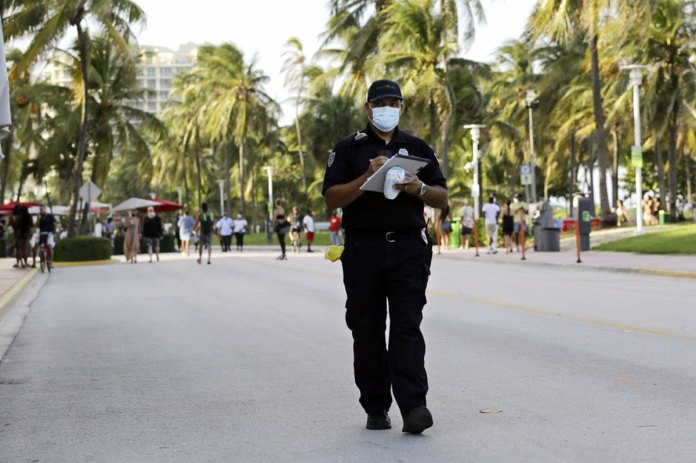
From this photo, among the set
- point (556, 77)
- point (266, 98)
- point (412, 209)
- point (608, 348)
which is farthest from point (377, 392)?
point (266, 98)

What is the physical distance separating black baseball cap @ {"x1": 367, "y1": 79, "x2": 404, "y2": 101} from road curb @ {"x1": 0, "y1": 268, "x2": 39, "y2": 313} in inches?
446

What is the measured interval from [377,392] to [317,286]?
13639mm

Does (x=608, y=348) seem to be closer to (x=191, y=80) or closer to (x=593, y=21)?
(x=593, y=21)

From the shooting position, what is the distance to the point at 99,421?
681cm

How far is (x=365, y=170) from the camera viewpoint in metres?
6.10

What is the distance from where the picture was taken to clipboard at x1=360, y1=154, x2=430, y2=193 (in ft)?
19.1

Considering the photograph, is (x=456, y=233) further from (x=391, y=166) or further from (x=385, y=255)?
(x=391, y=166)

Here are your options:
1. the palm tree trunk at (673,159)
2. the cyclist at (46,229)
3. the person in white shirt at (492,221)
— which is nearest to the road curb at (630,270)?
the person in white shirt at (492,221)

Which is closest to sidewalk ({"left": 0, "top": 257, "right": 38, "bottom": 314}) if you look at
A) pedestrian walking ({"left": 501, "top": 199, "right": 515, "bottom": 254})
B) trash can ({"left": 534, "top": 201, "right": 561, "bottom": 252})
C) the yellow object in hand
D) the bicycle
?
the bicycle

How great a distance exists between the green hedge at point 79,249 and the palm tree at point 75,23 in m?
1.66

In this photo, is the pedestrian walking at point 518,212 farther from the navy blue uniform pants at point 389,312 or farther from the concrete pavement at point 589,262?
the navy blue uniform pants at point 389,312

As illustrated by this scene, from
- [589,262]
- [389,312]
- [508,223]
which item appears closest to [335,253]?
[389,312]

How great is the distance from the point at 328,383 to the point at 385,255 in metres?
2.27

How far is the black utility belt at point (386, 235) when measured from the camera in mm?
6031
